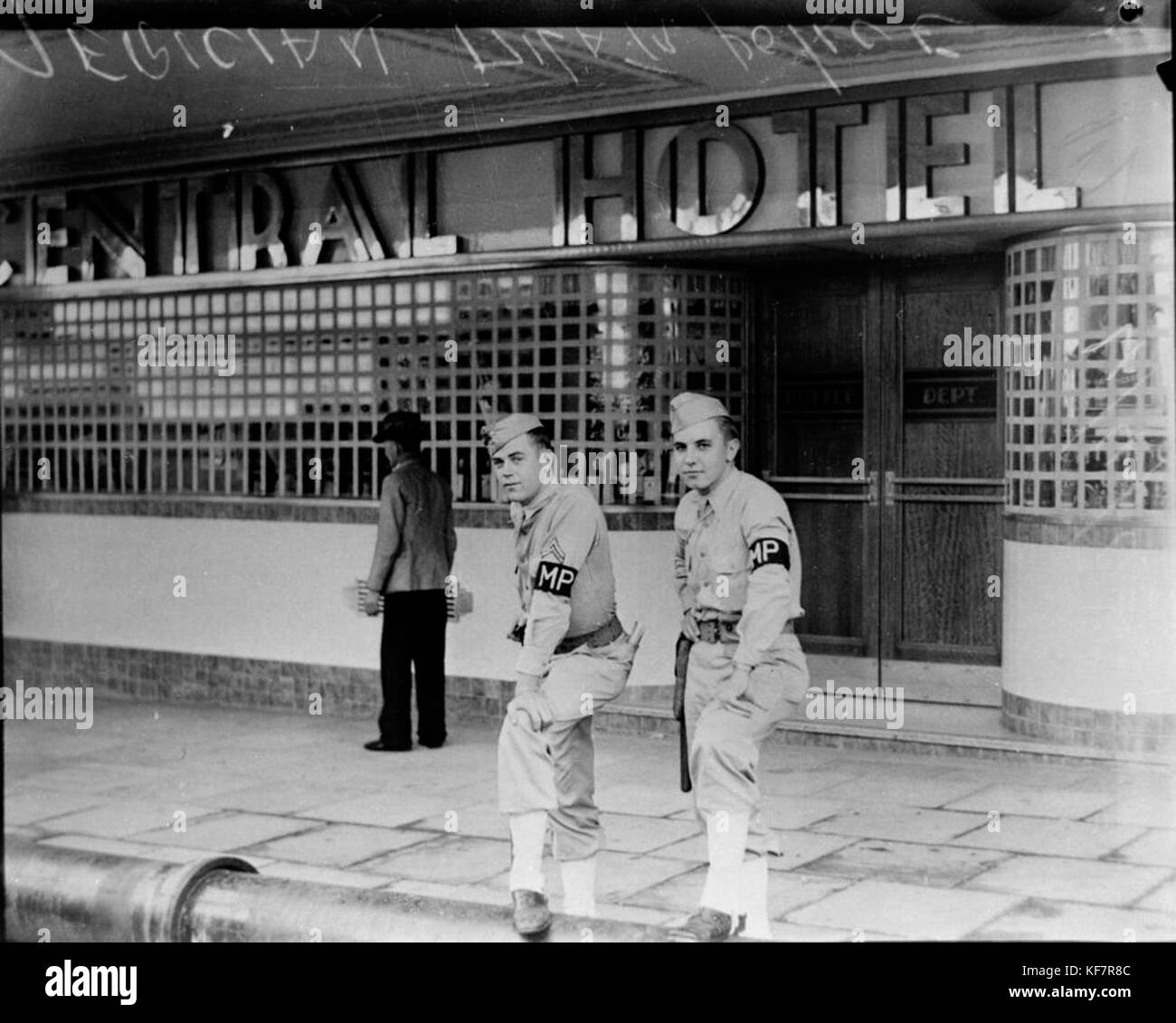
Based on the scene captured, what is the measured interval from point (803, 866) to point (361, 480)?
4288 mm

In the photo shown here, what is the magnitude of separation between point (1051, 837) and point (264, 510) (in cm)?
516

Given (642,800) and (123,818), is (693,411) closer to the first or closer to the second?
(642,800)

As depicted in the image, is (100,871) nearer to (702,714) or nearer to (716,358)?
(702,714)

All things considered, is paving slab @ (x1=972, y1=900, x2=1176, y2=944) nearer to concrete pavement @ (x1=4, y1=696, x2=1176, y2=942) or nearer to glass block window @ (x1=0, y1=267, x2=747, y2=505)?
concrete pavement @ (x1=4, y1=696, x2=1176, y2=942)

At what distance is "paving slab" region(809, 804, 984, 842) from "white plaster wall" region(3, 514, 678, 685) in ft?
6.52

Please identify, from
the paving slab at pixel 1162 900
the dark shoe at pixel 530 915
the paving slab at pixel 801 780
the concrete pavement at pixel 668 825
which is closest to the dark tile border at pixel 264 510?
the concrete pavement at pixel 668 825

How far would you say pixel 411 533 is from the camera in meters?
8.30

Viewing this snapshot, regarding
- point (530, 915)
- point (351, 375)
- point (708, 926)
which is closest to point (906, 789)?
point (708, 926)

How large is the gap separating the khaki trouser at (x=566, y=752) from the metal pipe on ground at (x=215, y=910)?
66 centimetres

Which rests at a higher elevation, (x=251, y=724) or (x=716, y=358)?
(x=716, y=358)

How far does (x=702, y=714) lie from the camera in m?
5.23

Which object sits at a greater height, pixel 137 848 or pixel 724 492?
pixel 724 492
